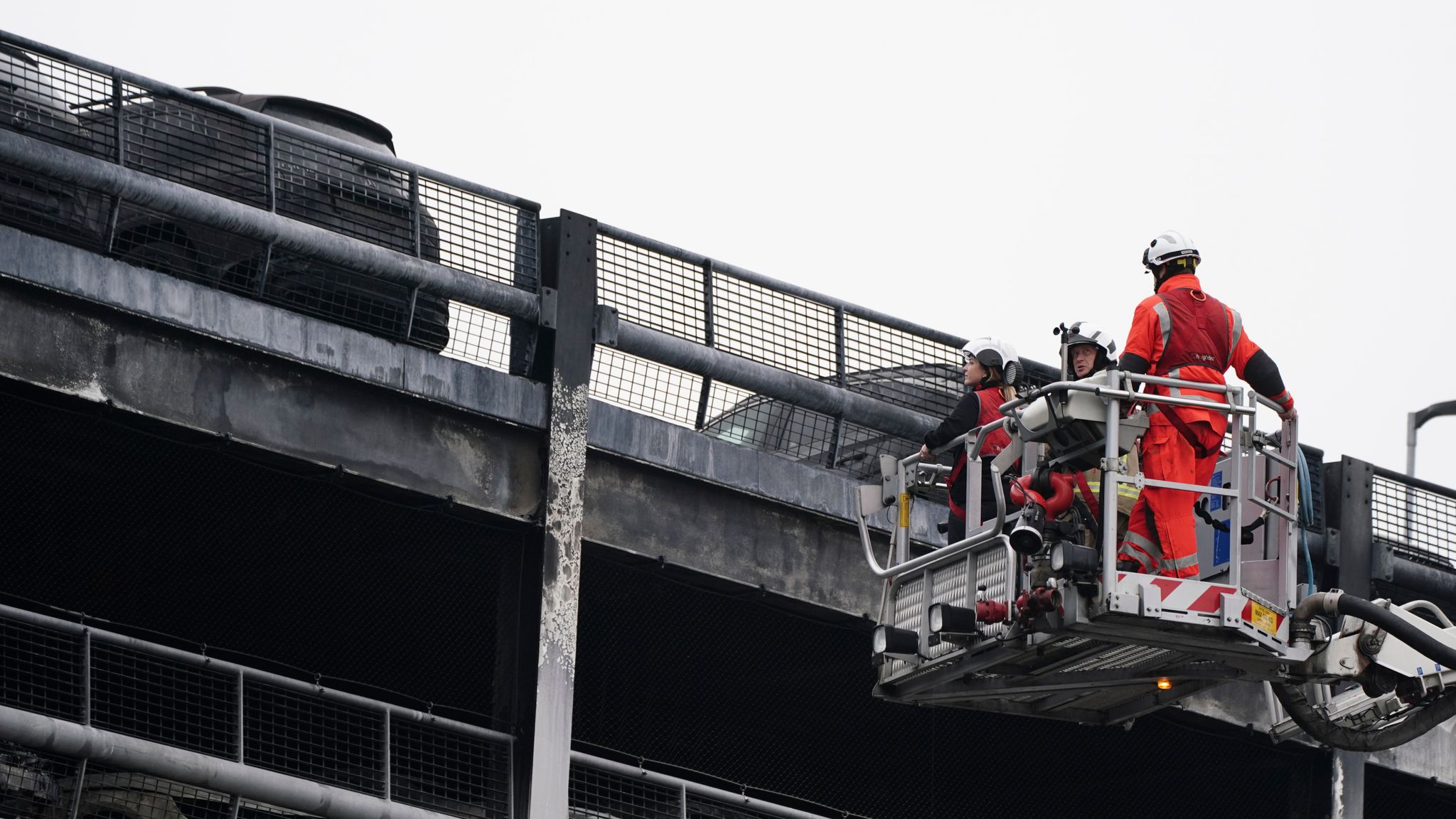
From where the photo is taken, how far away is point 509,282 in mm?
15203

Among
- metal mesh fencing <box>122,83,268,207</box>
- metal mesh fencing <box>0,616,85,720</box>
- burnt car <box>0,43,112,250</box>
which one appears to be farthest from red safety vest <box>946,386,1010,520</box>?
metal mesh fencing <box>0,616,85,720</box>

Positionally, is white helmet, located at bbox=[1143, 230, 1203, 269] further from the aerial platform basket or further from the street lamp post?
the street lamp post

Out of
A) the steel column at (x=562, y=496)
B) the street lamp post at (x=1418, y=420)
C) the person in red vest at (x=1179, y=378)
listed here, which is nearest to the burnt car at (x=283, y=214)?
the steel column at (x=562, y=496)

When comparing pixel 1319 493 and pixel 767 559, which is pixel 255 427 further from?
pixel 1319 493

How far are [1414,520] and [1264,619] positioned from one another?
7256 millimetres

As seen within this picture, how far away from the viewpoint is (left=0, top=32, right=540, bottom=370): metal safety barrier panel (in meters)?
13.6

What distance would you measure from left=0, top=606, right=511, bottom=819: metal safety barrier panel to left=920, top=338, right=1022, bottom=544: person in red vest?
348 cm

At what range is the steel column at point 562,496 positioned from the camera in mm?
14539

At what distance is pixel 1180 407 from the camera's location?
12.1 meters

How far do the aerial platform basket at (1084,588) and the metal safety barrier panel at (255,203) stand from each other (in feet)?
11.3

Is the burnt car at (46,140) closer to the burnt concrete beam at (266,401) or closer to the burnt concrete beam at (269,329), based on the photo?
the burnt concrete beam at (269,329)

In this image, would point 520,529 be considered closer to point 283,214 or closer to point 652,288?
point 652,288

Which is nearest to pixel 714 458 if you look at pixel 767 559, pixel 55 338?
pixel 767 559

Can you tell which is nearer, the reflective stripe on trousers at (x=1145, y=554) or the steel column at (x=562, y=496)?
the reflective stripe on trousers at (x=1145, y=554)
